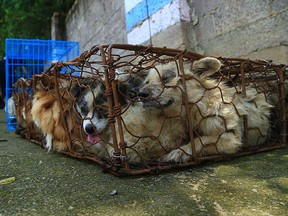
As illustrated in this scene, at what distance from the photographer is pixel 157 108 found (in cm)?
213

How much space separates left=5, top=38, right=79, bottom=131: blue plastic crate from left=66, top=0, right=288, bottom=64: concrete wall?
1268 mm

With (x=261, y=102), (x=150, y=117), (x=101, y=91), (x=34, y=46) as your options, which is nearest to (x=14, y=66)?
(x=34, y=46)

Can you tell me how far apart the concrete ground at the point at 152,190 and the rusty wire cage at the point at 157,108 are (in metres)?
0.14

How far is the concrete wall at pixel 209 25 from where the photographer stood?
2889mm

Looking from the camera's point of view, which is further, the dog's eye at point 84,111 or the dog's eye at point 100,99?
the dog's eye at point 84,111

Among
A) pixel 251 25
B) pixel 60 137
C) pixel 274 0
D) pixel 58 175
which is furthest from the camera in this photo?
pixel 251 25

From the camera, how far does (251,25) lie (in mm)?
3096

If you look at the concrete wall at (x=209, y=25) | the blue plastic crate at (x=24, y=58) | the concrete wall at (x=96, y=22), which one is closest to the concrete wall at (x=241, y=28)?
the concrete wall at (x=209, y=25)

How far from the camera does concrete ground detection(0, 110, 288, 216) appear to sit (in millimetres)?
1264

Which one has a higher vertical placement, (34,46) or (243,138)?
(34,46)

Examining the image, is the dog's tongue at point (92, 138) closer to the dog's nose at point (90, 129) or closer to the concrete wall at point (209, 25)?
the dog's nose at point (90, 129)

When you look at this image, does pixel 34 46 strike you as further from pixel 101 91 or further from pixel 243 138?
pixel 243 138

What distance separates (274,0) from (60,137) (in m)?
2.45

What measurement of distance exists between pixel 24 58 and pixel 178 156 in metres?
3.73
